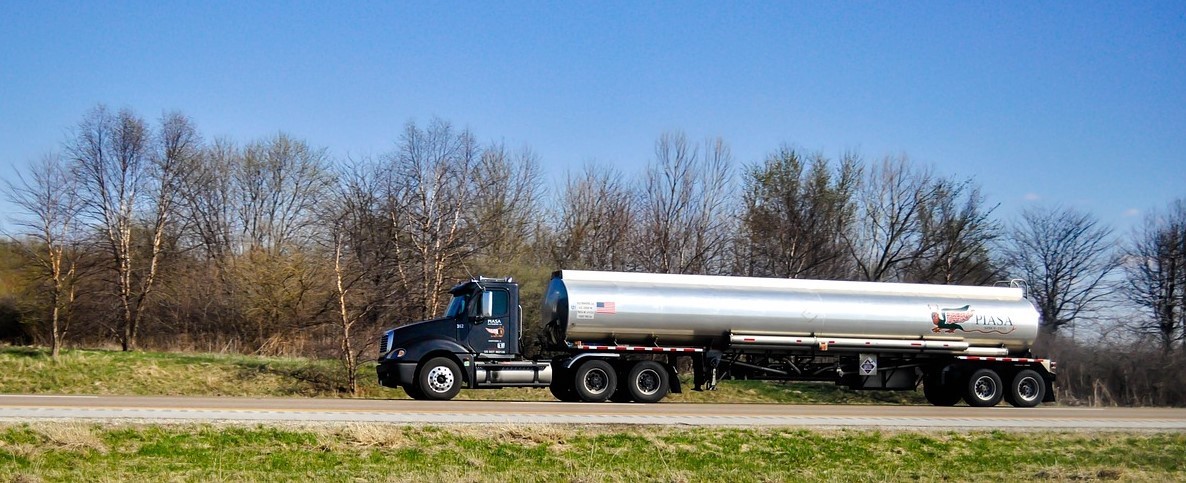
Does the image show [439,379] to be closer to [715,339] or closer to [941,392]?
[715,339]

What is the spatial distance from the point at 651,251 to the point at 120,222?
73.6 feet

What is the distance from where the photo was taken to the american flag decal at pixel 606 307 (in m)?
24.2

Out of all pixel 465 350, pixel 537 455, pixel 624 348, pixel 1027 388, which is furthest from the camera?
pixel 1027 388

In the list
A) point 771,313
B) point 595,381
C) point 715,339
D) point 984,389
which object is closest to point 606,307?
point 595,381

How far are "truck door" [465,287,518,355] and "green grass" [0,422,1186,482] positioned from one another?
8.20m

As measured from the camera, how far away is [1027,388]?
27188 mm

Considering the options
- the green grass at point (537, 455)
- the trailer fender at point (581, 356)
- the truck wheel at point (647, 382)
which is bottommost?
the green grass at point (537, 455)

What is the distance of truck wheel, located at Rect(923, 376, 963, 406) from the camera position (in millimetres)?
27105

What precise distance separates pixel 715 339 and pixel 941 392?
21.9ft

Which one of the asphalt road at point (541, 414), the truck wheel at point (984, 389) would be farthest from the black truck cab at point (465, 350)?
the truck wheel at point (984, 389)

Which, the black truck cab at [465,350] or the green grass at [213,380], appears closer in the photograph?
the black truck cab at [465,350]

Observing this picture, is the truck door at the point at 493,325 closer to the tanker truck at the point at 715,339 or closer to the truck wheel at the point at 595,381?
the tanker truck at the point at 715,339

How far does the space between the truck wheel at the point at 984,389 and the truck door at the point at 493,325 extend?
38.3 feet

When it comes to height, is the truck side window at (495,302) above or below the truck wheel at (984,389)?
above
